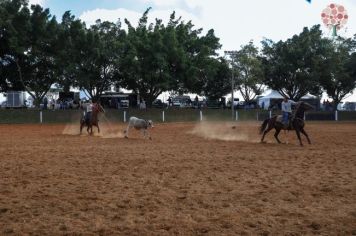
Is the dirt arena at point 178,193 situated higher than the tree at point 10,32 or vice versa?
the tree at point 10,32

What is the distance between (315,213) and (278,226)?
1.03 meters

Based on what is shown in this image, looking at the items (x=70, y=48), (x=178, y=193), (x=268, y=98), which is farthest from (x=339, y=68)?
(x=178, y=193)

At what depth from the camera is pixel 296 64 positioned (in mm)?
58938

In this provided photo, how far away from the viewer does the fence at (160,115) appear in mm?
44656

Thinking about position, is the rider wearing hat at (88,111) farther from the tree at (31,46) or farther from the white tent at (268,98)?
the white tent at (268,98)

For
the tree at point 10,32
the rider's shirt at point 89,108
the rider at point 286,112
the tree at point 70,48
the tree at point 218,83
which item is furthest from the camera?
the tree at point 218,83

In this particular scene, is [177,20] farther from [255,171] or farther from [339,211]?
[339,211]

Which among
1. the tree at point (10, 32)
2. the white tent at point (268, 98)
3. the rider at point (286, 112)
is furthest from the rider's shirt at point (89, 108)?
the white tent at point (268, 98)

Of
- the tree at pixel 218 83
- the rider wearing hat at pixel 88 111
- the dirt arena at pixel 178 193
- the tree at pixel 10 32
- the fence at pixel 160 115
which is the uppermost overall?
the tree at pixel 10 32

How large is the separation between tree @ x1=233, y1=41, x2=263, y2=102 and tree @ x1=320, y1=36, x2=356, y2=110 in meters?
7.46

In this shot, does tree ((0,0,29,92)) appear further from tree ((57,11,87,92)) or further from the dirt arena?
the dirt arena

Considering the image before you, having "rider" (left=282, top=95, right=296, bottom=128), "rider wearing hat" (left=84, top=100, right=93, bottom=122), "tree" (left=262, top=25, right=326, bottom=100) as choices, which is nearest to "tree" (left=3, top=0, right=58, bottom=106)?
"rider wearing hat" (left=84, top=100, right=93, bottom=122)

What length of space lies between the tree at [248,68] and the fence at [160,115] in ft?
30.4

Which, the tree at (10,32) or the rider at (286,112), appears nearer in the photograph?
the rider at (286,112)
